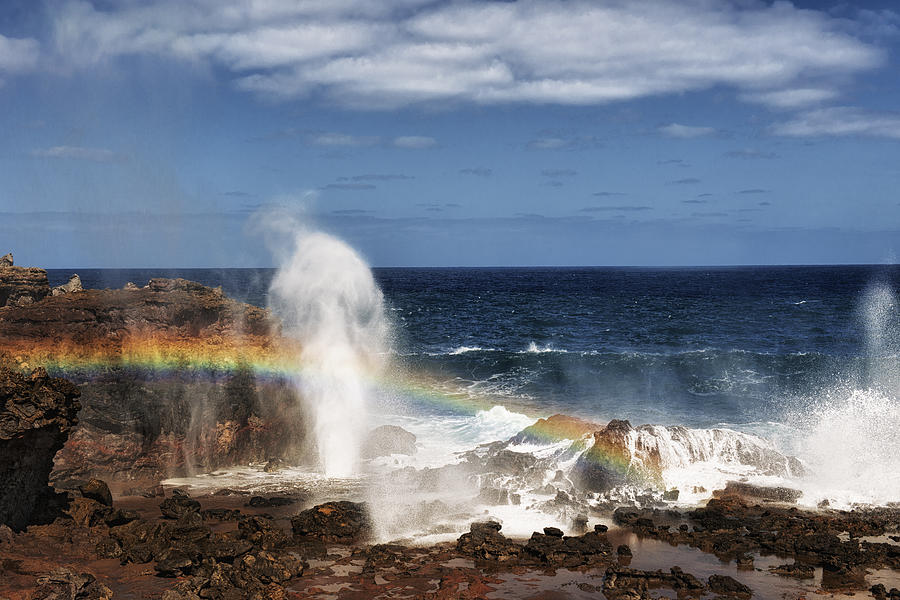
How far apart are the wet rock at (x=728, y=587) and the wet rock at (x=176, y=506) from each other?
36.7ft

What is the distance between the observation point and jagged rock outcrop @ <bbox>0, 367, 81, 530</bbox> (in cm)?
1420

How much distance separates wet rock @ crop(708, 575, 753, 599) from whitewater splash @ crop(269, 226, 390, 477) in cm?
1263

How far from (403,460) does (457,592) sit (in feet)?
35.2

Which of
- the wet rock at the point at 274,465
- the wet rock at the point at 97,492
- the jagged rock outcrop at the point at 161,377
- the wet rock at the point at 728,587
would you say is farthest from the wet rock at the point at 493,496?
the wet rock at the point at 97,492

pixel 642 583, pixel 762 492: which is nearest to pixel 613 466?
pixel 762 492

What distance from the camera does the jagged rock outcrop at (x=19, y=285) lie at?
81.8 feet

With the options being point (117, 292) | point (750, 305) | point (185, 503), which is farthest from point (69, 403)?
point (750, 305)

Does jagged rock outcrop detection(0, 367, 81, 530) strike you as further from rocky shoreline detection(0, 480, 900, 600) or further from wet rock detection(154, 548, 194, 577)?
wet rock detection(154, 548, 194, 577)

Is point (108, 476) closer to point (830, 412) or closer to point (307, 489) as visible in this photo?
point (307, 489)

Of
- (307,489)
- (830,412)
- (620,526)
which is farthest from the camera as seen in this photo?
(830,412)

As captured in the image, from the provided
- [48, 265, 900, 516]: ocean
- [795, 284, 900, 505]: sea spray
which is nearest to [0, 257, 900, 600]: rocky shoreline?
[795, 284, 900, 505]: sea spray

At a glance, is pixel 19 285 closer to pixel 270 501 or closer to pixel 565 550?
pixel 270 501

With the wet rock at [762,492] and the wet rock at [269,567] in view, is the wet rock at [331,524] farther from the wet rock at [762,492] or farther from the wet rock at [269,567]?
the wet rock at [762,492]

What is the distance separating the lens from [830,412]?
26.0 meters
